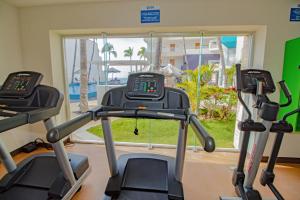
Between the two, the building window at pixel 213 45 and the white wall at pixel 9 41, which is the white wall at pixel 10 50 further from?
the building window at pixel 213 45

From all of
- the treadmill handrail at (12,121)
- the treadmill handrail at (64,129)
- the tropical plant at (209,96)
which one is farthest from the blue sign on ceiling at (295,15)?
the treadmill handrail at (12,121)

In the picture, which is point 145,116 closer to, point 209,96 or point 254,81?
point 254,81

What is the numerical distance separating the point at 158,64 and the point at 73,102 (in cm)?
203

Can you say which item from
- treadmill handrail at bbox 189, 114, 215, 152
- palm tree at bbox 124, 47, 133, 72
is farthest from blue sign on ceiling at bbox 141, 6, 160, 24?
treadmill handrail at bbox 189, 114, 215, 152

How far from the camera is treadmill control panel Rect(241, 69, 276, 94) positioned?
1900 millimetres

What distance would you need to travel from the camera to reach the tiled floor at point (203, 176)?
2.31 meters

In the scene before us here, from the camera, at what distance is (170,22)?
2.89 meters

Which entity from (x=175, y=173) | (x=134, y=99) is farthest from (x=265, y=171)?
(x=134, y=99)

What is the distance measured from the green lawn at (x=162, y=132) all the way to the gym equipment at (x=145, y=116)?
4.57 feet

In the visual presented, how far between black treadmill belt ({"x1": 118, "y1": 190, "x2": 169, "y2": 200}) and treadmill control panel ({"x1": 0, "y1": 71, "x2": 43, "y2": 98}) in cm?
140

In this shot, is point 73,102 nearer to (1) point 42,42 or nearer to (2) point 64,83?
(2) point 64,83

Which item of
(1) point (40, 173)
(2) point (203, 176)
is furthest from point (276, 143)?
(1) point (40, 173)

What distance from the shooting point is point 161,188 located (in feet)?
6.72

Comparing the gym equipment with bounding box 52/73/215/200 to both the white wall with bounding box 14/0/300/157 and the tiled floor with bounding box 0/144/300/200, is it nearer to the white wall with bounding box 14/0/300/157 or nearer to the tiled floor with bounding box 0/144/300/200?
the tiled floor with bounding box 0/144/300/200
